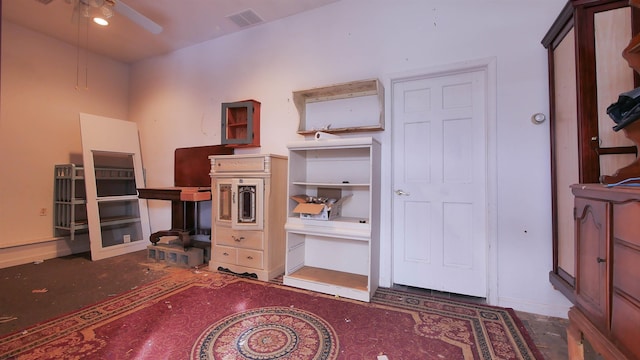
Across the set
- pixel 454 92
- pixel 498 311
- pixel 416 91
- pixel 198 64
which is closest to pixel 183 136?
pixel 198 64

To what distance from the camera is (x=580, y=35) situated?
5.91 ft

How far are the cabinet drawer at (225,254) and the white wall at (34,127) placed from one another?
90.3 inches

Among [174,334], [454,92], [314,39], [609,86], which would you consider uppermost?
[314,39]

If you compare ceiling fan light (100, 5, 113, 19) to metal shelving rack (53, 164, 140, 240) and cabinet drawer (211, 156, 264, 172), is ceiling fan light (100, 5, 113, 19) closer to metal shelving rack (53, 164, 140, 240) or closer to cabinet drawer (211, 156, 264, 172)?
cabinet drawer (211, 156, 264, 172)

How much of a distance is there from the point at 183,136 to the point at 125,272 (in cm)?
185

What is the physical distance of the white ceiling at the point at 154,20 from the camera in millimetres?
3066

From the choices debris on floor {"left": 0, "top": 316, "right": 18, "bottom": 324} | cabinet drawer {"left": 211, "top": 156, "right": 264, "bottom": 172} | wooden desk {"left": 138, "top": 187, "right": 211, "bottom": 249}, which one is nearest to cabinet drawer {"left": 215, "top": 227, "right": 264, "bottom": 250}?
wooden desk {"left": 138, "top": 187, "right": 211, "bottom": 249}

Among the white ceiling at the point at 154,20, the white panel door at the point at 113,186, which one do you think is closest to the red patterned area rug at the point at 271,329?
the white panel door at the point at 113,186

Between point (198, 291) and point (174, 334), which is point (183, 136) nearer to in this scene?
point (198, 291)

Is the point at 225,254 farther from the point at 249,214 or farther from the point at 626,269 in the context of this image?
the point at 626,269

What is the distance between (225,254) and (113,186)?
2174mm

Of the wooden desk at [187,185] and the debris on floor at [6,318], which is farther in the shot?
the wooden desk at [187,185]

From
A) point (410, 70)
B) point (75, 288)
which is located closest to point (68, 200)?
point (75, 288)

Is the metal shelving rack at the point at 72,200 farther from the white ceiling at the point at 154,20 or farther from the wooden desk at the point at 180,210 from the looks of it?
the white ceiling at the point at 154,20
